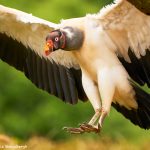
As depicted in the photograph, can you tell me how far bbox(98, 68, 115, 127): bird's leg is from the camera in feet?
31.0

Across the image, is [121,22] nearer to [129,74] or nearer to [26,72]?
[129,74]

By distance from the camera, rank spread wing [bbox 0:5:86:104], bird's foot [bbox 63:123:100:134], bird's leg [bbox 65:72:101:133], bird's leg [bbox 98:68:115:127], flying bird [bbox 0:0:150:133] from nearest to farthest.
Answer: bird's foot [bbox 63:123:100:134], flying bird [bbox 0:0:150:133], bird's leg [bbox 98:68:115:127], bird's leg [bbox 65:72:101:133], spread wing [bbox 0:5:86:104]

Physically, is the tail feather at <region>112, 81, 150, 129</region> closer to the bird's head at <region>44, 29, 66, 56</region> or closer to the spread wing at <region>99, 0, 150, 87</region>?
the spread wing at <region>99, 0, 150, 87</region>

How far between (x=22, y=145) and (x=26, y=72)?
174 cm

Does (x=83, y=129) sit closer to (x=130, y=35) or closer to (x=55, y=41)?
(x=55, y=41)

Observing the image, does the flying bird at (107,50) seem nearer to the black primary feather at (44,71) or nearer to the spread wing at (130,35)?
the spread wing at (130,35)

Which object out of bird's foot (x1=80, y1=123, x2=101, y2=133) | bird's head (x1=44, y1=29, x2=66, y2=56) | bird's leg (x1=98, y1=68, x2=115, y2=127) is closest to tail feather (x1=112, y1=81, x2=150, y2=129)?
bird's leg (x1=98, y1=68, x2=115, y2=127)

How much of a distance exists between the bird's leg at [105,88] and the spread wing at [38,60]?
81 centimetres

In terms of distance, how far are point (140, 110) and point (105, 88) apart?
56 centimetres

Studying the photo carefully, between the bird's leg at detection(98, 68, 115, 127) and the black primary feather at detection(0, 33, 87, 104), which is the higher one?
the bird's leg at detection(98, 68, 115, 127)

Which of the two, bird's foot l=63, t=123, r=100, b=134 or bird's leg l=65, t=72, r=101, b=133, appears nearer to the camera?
bird's foot l=63, t=123, r=100, b=134

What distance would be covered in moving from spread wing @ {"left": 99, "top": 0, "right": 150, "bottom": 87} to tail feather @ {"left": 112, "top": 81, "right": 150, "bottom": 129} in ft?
0.32

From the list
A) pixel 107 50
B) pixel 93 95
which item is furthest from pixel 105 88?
pixel 107 50

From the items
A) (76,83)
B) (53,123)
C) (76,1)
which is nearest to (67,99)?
(76,83)
